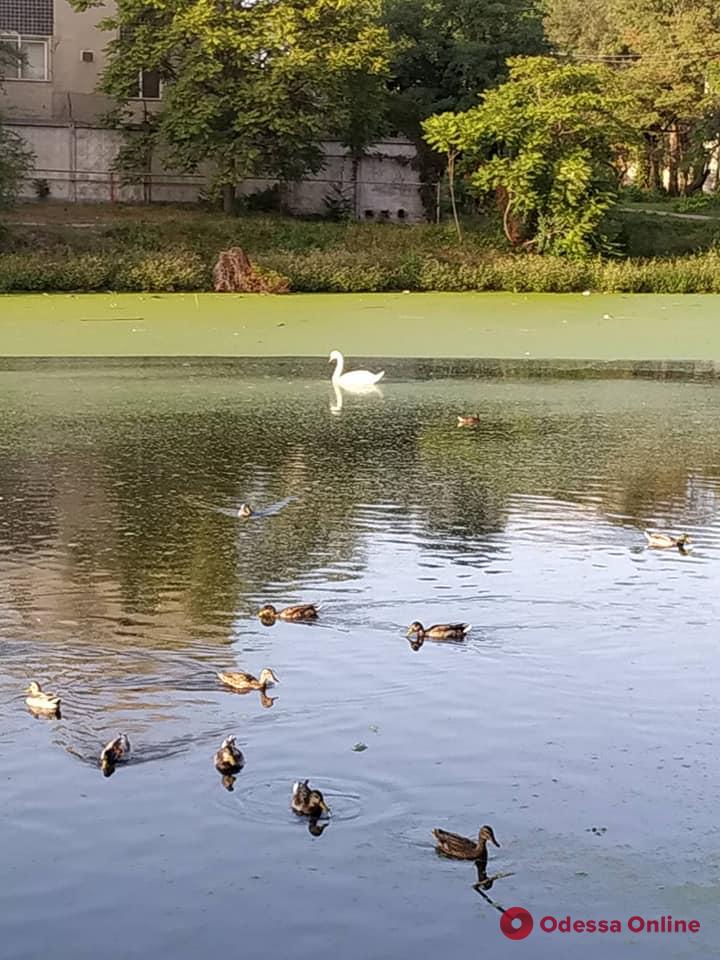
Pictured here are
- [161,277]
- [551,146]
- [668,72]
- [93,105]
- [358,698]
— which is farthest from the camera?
[668,72]

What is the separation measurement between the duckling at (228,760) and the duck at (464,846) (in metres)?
0.99

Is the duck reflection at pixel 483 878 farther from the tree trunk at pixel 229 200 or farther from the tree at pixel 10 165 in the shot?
the tree trunk at pixel 229 200

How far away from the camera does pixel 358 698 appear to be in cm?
685

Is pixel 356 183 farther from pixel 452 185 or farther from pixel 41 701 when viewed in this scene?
pixel 41 701

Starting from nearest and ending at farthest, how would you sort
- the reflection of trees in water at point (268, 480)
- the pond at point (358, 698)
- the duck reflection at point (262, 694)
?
the pond at point (358, 698) → the duck reflection at point (262, 694) → the reflection of trees in water at point (268, 480)

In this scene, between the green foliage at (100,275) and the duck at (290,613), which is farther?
the green foliage at (100,275)

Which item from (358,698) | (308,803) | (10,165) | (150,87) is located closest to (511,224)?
(150,87)

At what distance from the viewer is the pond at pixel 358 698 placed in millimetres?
4926

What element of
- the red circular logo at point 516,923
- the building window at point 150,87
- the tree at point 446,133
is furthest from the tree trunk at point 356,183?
the red circular logo at point 516,923

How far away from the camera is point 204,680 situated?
7082mm

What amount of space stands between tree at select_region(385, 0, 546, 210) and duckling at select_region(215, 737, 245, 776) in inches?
1617

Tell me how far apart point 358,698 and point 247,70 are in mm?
36207

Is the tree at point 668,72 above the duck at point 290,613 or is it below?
above

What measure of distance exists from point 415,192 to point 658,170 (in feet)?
59.9
